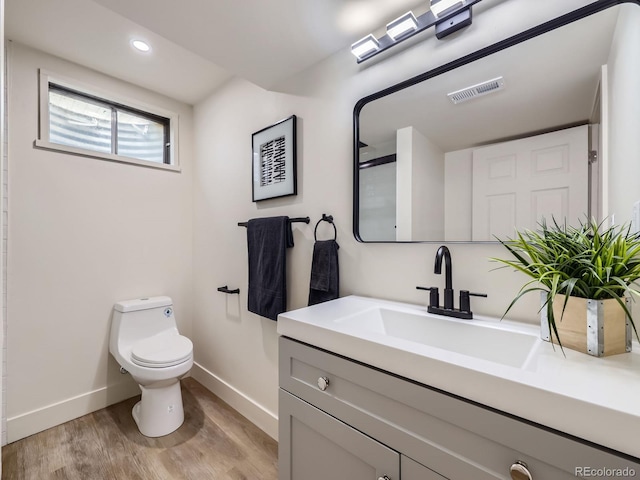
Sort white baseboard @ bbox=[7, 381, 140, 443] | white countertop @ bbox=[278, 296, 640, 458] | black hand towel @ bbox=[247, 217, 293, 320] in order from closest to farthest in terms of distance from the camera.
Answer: white countertop @ bbox=[278, 296, 640, 458]
black hand towel @ bbox=[247, 217, 293, 320]
white baseboard @ bbox=[7, 381, 140, 443]

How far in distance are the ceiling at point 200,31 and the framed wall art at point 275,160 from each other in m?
0.29

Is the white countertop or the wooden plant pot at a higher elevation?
the wooden plant pot

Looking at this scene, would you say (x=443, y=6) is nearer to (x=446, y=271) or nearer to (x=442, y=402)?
(x=446, y=271)

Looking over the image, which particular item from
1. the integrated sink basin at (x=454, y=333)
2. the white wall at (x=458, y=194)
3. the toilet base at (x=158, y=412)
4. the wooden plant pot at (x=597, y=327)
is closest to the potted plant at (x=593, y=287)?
the wooden plant pot at (x=597, y=327)

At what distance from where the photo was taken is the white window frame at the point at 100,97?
1.87 meters

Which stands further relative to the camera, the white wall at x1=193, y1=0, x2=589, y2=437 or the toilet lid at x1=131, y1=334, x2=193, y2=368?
the toilet lid at x1=131, y1=334, x2=193, y2=368

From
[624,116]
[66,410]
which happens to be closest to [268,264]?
[624,116]

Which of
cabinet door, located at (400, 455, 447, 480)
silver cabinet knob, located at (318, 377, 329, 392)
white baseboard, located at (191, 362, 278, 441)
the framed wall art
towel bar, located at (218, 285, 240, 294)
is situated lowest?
white baseboard, located at (191, 362, 278, 441)

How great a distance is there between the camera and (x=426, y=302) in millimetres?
1212

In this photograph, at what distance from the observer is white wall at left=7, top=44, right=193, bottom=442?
5.88 ft

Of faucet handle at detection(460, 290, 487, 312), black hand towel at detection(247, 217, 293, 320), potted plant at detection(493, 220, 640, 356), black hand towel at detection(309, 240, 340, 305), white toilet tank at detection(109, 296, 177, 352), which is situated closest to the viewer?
potted plant at detection(493, 220, 640, 356)

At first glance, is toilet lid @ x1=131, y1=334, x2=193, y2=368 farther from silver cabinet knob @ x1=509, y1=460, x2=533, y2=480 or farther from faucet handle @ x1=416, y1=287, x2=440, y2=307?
silver cabinet knob @ x1=509, y1=460, x2=533, y2=480

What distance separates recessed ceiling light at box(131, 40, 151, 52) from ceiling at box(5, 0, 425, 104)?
38 mm

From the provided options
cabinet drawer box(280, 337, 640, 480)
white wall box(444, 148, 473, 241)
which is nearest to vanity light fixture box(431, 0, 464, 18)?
white wall box(444, 148, 473, 241)
